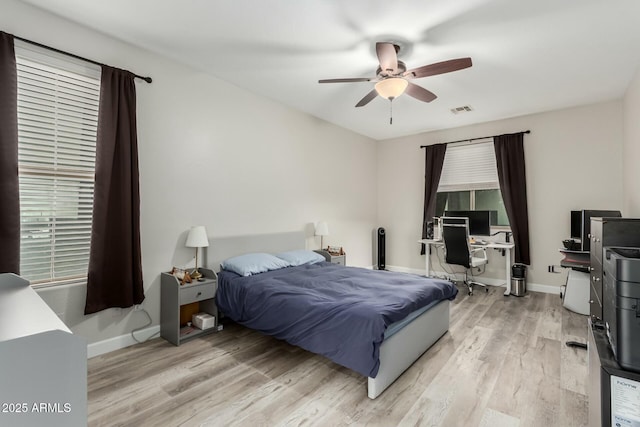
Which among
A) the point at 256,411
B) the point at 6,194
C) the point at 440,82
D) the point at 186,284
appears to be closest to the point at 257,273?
the point at 186,284

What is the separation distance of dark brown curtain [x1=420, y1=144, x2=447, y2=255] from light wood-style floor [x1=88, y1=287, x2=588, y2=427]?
278 cm

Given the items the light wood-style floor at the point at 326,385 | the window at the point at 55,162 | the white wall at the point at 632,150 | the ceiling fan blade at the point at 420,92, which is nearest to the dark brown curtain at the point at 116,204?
the window at the point at 55,162

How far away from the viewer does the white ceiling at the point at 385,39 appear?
2.27 m

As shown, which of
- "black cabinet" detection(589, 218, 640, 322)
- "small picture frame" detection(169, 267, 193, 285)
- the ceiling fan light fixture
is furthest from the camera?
"small picture frame" detection(169, 267, 193, 285)

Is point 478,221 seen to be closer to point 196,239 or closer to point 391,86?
point 391,86

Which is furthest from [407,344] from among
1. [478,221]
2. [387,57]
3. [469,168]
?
[469,168]

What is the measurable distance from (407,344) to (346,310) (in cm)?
59

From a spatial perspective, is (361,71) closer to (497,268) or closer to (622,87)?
(622,87)

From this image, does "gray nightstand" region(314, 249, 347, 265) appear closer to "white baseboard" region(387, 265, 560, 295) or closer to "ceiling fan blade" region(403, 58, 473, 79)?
"white baseboard" region(387, 265, 560, 295)

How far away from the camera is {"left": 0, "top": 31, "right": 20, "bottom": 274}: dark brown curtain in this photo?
6.87ft

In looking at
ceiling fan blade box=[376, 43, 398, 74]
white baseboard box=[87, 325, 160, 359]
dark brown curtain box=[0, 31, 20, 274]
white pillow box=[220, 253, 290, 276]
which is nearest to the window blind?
ceiling fan blade box=[376, 43, 398, 74]

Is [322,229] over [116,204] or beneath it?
beneath

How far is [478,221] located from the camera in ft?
16.0

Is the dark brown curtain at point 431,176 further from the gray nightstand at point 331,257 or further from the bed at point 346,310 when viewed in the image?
the bed at point 346,310
